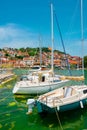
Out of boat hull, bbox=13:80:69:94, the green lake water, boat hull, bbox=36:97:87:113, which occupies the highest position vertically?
boat hull, bbox=13:80:69:94

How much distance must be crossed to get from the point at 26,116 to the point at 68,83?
49.8ft

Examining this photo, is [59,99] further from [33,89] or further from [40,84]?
[40,84]

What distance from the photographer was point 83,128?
16.5m

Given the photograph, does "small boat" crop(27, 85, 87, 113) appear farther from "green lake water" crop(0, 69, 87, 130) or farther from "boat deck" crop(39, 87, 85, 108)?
"green lake water" crop(0, 69, 87, 130)

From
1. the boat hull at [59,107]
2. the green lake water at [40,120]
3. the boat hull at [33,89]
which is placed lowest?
the green lake water at [40,120]

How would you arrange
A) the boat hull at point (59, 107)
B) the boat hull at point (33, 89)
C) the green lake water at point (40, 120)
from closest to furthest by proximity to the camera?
the green lake water at point (40, 120)
the boat hull at point (59, 107)
the boat hull at point (33, 89)

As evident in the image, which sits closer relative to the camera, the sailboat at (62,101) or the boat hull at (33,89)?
the sailboat at (62,101)

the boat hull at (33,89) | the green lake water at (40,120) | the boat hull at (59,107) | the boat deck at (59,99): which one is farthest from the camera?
the boat hull at (33,89)

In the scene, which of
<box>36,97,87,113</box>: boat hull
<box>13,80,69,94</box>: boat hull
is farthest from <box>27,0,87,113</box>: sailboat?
<box>13,80,69,94</box>: boat hull

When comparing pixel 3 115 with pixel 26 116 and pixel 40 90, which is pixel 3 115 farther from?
pixel 40 90

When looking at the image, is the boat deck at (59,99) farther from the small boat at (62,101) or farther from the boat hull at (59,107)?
the boat hull at (59,107)

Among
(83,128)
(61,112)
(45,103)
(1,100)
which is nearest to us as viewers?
(83,128)

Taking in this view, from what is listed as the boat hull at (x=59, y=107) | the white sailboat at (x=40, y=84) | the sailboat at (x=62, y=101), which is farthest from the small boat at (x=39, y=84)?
the boat hull at (x=59, y=107)

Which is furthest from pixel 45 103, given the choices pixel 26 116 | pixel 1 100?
pixel 1 100
